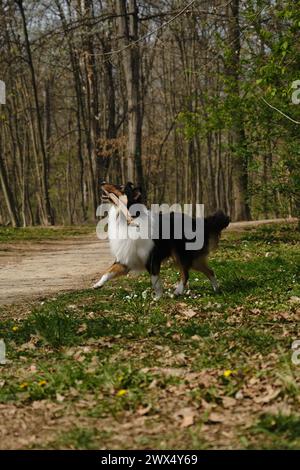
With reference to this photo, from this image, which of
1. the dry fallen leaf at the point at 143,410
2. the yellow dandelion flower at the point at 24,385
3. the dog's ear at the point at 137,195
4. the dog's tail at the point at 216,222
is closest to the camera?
the dry fallen leaf at the point at 143,410

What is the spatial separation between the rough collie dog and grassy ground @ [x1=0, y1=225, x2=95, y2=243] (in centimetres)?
1300

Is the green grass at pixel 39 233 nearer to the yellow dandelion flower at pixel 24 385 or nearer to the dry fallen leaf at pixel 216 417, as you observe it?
the yellow dandelion flower at pixel 24 385

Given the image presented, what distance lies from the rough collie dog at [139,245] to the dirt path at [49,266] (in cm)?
243

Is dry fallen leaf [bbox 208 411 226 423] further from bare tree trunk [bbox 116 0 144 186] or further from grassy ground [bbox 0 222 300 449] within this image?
bare tree trunk [bbox 116 0 144 186]

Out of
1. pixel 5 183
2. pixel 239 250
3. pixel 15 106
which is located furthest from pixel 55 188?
pixel 239 250

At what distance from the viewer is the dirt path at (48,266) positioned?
42.4 feet

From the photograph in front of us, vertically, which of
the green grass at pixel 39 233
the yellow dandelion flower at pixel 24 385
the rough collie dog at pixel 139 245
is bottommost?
the yellow dandelion flower at pixel 24 385

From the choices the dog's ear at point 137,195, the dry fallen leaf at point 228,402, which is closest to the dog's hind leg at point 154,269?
the dog's ear at point 137,195

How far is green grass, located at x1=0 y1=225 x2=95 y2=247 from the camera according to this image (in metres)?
23.5

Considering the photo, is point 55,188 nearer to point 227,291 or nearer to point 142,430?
point 227,291

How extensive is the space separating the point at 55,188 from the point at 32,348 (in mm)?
50819

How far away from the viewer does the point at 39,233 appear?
83.5 ft

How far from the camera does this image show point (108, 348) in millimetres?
7449

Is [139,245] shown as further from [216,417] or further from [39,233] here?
[39,233]
